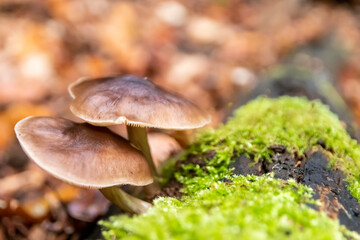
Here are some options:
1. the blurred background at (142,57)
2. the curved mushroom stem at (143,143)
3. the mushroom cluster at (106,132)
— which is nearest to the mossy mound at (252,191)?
the curved mushroom stem at (143,143)

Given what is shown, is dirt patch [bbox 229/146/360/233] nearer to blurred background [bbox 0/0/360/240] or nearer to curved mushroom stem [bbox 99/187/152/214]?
curved mushroom stem [bbox 99/187/152/214]

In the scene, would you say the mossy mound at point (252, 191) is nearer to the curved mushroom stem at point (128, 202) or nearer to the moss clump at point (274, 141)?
the moss clump at point (274, 141)

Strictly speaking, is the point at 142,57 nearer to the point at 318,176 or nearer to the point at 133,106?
the point at 133,106

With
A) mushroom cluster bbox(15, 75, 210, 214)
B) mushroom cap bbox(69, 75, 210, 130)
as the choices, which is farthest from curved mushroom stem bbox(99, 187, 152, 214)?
mushroom cap bbox(69, 75, 210, 130)

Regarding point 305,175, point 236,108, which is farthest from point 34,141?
point 236,108

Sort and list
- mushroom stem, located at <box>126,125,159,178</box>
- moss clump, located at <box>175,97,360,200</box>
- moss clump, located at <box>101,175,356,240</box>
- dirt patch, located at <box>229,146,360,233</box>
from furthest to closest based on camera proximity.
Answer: mushroom stem, located at <box>126,125,159,178</box>, moss clump, located at <box>175,97,360,200</box>, dirt patch, located at <box>229,146,360,233</box>, moss clump, located at <box>101,175,356,240</box>

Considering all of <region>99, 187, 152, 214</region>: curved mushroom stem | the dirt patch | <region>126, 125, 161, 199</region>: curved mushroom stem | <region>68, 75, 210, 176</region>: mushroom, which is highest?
the dirt patch

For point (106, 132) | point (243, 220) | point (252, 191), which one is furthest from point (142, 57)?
point (243, 220)
